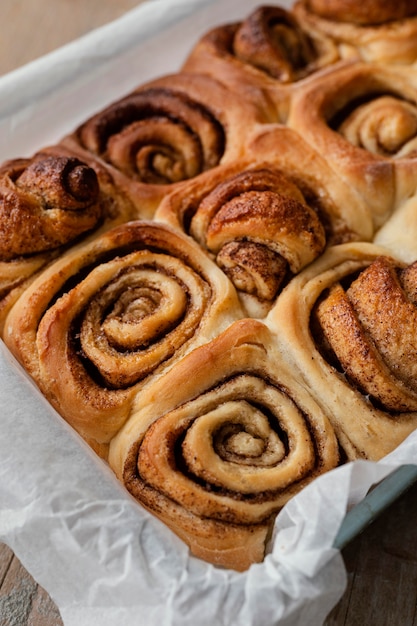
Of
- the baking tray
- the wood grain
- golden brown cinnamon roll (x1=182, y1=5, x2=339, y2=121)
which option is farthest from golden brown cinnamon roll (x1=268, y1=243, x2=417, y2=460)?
the wood grain

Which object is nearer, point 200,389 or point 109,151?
point 200,389

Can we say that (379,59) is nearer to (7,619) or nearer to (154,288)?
(154,288)

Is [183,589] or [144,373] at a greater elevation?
[144,373]

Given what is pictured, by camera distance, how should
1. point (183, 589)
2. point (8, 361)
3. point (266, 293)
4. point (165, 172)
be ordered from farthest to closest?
1. point (165, 172)
2. point (266, 293)
3. point (8, 361)
4. point (183, 589)

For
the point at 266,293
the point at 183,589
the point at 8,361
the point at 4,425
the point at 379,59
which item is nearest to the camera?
the point at 183,589

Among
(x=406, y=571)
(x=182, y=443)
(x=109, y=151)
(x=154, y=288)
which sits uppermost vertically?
(x=109, y=151)

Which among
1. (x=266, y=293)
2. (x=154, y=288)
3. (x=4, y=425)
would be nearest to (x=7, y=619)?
(x=4, y=425)

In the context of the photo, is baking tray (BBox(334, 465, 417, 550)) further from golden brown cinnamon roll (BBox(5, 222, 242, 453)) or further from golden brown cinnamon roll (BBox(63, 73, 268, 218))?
golden brown cinnamon roll (BBox(63, 73, 268, 218))

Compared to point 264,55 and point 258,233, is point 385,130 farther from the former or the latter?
point 258,233
